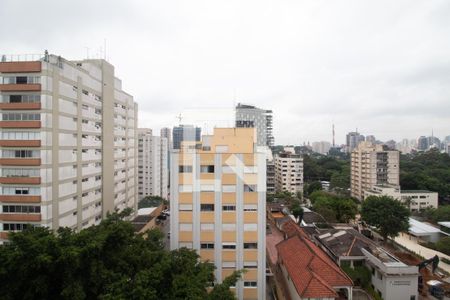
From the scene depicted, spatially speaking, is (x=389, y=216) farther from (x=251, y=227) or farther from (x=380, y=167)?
(x=380, y=167)

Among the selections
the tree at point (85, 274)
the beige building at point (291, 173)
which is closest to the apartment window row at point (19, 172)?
the tree at point (85, 274)

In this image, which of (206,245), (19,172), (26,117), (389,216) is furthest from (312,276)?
(26,117)

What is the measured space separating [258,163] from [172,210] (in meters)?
5.67

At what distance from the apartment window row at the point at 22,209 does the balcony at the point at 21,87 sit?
7344mm

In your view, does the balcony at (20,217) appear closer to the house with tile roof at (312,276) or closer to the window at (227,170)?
the window at (227,170)

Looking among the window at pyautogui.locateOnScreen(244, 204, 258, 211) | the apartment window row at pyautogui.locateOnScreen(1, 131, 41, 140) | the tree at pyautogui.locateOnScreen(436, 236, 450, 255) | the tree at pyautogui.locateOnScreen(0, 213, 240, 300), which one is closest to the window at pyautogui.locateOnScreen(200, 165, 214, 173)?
the window at pyautogui.locateOnScreen(244, 204, 258, 211)

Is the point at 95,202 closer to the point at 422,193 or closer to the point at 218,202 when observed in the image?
the point at 218,202

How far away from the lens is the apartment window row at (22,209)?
17.2 meters

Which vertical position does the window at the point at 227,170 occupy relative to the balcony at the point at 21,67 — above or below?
below

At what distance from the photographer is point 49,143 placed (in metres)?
17.4

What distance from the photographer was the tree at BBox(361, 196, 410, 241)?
24328 millimetres

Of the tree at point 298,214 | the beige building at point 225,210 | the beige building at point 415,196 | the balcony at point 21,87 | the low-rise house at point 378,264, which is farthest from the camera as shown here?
the beige building at point 415,196

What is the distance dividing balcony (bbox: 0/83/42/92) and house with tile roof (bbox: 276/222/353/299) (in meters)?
19.1

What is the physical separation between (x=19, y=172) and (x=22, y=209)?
236 centimetres
